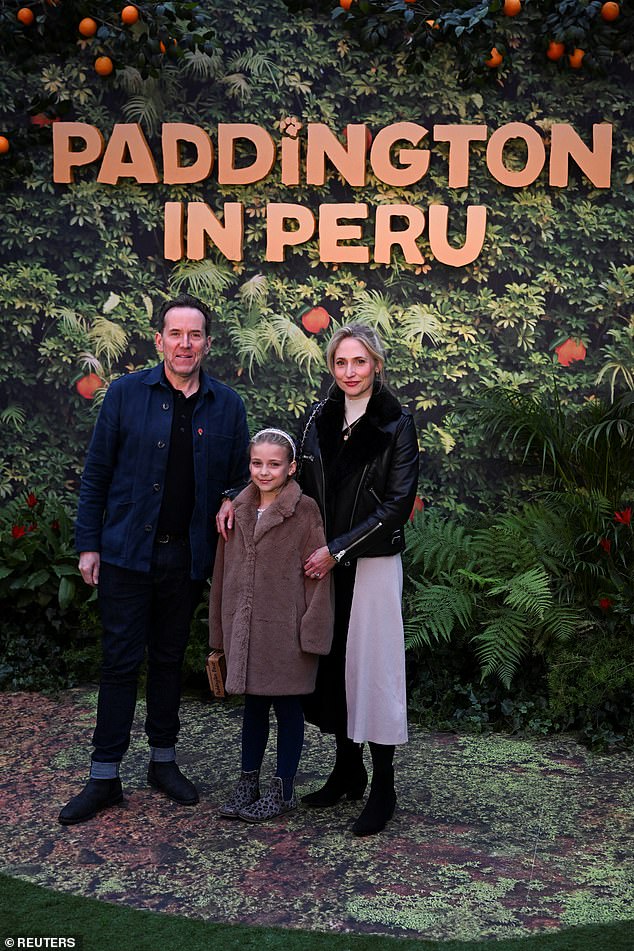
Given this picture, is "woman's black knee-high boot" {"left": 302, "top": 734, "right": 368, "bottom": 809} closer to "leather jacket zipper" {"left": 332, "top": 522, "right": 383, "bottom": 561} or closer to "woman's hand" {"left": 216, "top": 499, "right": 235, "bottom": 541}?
"leather jacket zipper" {"left": 332, "top": 522, "right": 383, "bottom": 561}

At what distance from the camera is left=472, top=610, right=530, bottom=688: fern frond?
5160mm

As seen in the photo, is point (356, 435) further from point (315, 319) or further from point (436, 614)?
point (315, 319)

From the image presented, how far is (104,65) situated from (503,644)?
14.0ft

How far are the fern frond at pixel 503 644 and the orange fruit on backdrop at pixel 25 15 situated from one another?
15.1 feet

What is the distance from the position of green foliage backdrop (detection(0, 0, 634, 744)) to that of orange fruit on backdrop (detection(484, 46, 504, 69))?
0.10 metres

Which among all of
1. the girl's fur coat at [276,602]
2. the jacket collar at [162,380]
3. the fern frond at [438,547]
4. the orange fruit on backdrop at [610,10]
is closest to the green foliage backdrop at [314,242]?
the orange fruit on backdrop at [610,10]

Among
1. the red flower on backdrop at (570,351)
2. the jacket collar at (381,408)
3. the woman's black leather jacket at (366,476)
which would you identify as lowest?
the woman's black leather jacket at (366,476)

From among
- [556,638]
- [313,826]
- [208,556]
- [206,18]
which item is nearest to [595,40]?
[206,18]

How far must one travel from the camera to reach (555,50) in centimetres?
621

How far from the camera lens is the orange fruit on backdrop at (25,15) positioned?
246 inches

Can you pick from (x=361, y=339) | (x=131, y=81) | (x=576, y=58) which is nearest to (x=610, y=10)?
(x=576, y=58)

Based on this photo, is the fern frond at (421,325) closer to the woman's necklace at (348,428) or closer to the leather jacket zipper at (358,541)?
the woman's necklace at (348,428)

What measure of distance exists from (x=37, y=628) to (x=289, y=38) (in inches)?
159

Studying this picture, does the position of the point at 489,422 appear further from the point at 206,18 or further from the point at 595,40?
the point at 206,18
